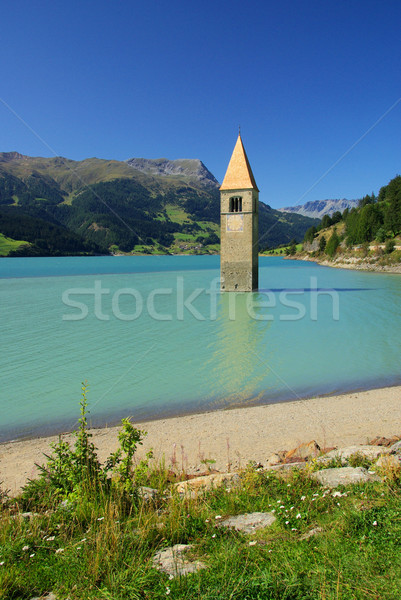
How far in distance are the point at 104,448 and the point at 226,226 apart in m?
34.9

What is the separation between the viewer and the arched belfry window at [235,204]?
4050 cm

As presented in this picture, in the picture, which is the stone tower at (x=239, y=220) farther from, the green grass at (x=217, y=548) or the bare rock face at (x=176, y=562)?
the bare rock face at (x=176, y=562)

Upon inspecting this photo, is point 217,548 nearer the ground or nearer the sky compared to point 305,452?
nearer the sky

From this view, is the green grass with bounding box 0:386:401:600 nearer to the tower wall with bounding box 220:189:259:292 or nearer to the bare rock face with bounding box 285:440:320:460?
the bare rock face with bounding box 285:440:320:460

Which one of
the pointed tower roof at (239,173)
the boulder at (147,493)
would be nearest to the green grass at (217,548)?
the boulder at (147,493)

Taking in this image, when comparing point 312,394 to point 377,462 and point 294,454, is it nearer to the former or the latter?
point 294,454

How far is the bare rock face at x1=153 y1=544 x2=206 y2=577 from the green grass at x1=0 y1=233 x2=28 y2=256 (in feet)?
521

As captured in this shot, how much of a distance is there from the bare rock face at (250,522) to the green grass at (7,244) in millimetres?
158578

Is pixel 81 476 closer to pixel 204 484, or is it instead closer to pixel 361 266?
pixel 204 484

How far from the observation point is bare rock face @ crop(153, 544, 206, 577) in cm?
358

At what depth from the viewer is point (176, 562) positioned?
3.66 meters

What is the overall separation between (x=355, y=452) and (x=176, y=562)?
4034 mm

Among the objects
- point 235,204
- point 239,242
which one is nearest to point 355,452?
point 239,242

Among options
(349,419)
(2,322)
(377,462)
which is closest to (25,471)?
(377,462)
